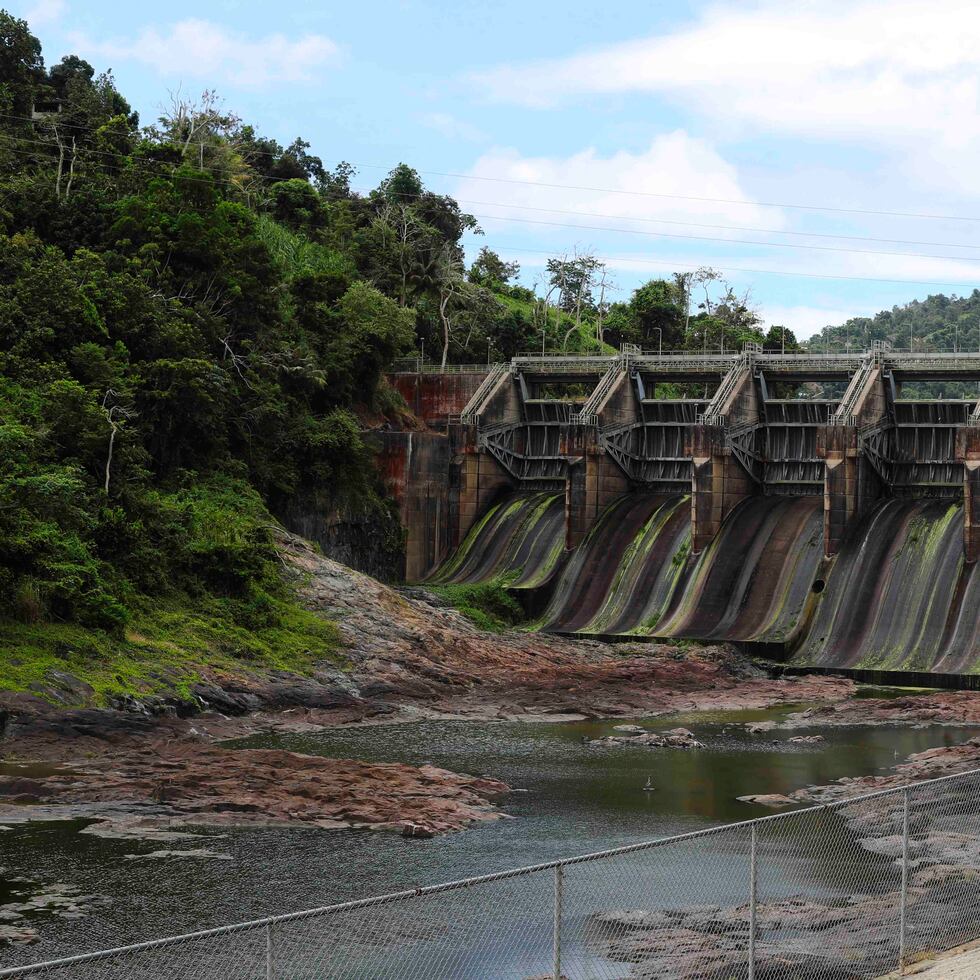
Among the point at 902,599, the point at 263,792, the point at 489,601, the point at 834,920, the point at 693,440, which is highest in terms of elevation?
the point at 693,440

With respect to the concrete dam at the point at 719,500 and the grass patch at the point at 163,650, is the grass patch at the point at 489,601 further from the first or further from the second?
the grass patch at the point at 163,650

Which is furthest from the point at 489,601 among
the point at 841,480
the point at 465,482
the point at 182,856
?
the point at 182,856

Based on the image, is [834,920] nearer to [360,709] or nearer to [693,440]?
[360,709]

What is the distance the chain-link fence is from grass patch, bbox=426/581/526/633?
3980cm

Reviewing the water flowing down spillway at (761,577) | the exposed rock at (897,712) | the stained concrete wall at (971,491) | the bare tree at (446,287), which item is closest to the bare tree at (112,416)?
the water flowing down spillway at (761,577)

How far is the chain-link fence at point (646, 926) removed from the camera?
65.3 ft

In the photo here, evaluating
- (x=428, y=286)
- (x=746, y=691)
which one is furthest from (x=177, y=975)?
(x=428, y=286)

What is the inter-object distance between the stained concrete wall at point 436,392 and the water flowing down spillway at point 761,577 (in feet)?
26.4

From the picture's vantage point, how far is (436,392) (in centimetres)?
8312

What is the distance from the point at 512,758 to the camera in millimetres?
42281

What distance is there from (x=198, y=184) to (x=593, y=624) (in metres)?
27.6

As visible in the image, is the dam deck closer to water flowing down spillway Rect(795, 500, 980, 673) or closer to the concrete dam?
the concrete dam

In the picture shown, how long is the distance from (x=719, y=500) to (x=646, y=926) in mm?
49127

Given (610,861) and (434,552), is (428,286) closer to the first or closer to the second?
(434,552)
